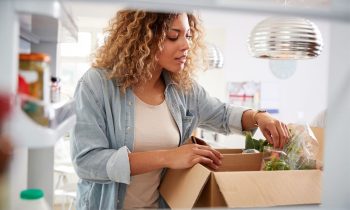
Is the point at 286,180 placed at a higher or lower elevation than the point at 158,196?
higher

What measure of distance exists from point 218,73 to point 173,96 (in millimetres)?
3807

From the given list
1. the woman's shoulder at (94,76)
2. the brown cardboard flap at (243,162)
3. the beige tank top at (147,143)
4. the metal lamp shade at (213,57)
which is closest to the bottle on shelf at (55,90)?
the woman's shoulder at (94,76)

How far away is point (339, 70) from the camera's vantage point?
27.2 inches

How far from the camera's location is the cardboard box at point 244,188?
3.04ft

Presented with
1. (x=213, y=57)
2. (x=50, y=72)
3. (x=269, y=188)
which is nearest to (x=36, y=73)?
(x=50, y=72)

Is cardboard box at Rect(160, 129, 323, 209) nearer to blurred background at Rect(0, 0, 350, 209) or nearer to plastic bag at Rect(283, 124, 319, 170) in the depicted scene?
plastic bag at Rect(283, 124, 319, 170)

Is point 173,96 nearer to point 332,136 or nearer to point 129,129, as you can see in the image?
point 129,129

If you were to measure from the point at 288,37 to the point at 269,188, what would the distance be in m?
0.53

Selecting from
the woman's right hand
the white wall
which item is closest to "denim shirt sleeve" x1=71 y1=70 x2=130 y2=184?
the woman's right hand

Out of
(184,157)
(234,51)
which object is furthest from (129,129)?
(234,51)

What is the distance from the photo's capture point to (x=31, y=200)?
0.57 m

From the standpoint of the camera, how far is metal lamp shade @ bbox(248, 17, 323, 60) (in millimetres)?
1229

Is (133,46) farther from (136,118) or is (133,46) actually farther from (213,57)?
(213,57)

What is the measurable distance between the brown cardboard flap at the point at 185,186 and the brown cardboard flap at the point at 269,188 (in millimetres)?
62
